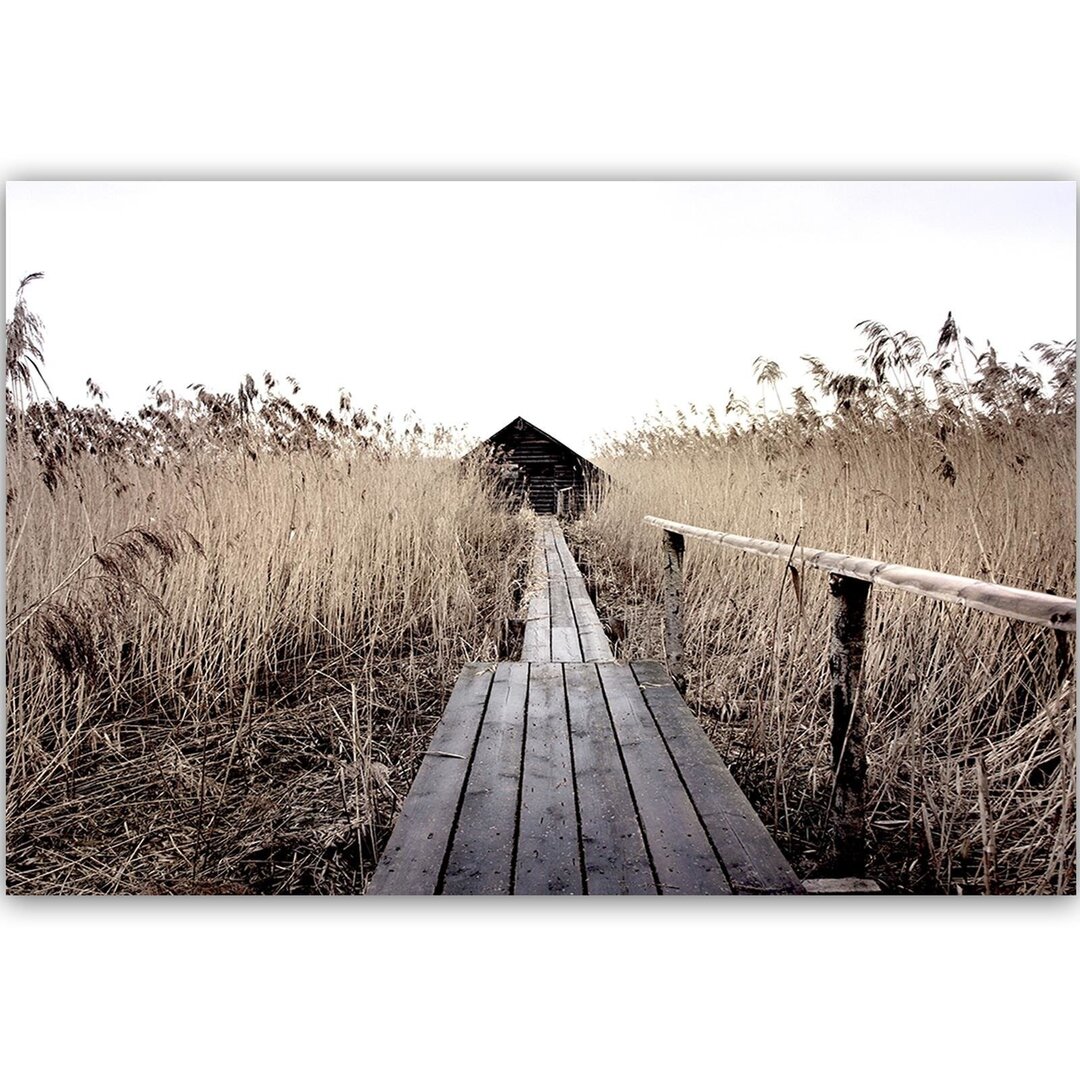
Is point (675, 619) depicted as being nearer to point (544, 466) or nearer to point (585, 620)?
point (585, 620)

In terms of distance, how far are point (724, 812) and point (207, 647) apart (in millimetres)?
1678

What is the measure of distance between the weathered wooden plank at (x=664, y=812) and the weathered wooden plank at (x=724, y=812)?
0.02m

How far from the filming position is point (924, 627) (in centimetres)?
195

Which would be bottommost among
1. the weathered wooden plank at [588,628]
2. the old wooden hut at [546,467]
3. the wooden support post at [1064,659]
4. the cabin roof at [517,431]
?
the weathered wooden plank at [588,628]

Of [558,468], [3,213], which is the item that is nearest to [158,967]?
[3,213]

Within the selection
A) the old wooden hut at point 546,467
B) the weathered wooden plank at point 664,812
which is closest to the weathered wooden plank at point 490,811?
the weathered wooden plank at point 664,812

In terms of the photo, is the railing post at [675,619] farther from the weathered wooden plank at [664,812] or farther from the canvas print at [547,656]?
the weathered wooden plank at [664,812]

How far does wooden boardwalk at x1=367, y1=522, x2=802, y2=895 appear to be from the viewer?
4.35ft

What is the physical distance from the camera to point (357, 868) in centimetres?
161

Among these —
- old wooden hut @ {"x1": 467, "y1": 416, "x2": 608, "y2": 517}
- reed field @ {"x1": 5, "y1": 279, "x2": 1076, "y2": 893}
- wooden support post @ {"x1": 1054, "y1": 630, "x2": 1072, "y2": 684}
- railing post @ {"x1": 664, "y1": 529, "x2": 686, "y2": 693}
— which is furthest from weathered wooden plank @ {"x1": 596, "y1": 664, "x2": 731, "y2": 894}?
old wooden hut @ {"x1": 467, "y1": 416, "x2": 608, "y2": 517}

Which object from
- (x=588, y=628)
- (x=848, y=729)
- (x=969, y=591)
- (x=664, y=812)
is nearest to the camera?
(x=969, y=591)

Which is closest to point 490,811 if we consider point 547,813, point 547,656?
point 547,813

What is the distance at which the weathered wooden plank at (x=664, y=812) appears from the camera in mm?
1314

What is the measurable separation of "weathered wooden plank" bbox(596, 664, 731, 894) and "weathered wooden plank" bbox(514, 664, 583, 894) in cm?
15
